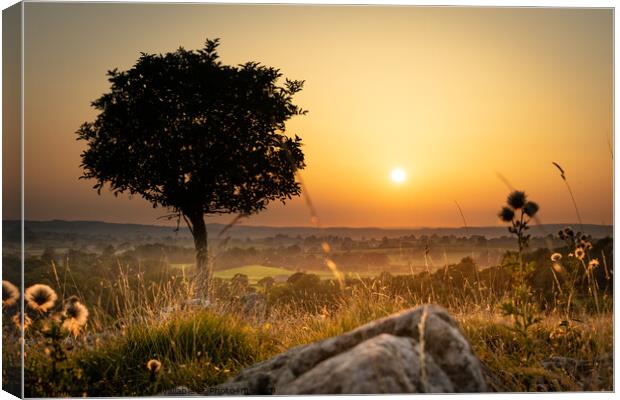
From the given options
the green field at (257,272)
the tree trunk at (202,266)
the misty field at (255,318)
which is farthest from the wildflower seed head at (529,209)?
the tree trunk at (202,266)

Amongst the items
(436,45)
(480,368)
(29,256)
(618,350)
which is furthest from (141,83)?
(618,350)

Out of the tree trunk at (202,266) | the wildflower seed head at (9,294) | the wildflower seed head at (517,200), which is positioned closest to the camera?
the wildflower seed head at (9,294)

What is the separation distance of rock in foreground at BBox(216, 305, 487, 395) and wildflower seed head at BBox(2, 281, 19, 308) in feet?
7.17

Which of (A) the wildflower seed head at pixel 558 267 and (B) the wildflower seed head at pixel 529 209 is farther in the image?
(A) the wildflower seed head at pixel 558 267

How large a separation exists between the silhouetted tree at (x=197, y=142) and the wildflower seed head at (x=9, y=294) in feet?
7.82

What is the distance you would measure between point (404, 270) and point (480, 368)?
288 cm

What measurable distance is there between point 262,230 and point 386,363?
3.88 meters

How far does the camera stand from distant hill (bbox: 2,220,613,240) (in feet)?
24.2

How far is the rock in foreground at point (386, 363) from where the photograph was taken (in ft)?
15.9

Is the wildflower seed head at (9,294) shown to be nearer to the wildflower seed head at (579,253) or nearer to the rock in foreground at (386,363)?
the rock in foreground at (386,363)

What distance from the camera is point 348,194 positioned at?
7.78 m

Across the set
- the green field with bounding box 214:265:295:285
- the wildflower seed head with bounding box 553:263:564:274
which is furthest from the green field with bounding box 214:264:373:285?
the wildflower seed head with bounding box 553:263:564:274

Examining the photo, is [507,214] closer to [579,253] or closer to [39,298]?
[579,253]

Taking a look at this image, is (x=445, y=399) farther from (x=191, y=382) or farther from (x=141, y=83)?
(x=141, y=83)
